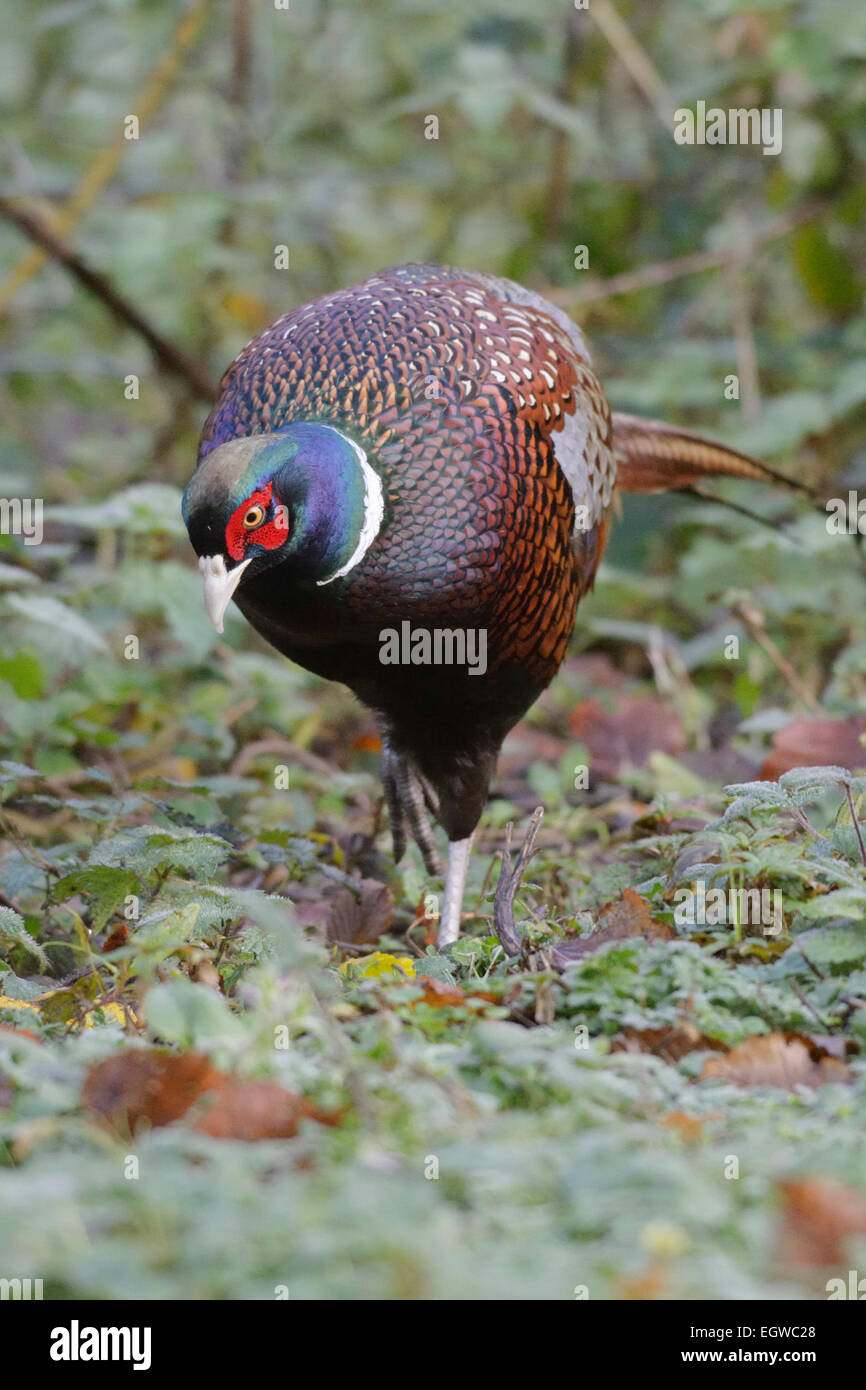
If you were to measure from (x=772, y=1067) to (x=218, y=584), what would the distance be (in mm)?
1690

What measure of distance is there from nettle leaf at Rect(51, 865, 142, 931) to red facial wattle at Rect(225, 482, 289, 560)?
2.49 feet

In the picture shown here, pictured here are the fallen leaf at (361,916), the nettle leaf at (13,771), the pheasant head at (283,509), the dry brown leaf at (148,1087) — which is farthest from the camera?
the fallen leaf at (361,916)

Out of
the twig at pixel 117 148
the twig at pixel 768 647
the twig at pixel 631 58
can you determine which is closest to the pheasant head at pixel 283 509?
the twig at pixel 768 647

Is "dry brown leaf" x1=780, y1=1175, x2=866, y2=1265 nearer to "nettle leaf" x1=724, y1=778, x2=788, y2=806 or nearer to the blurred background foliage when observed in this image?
the blurred background foliage

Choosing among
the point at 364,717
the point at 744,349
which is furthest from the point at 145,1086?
the point at 744,349

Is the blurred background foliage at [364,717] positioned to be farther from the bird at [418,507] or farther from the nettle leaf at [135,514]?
the bird at [418,507]

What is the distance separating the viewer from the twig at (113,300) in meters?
6.88

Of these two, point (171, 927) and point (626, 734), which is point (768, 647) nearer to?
point (626, 734)

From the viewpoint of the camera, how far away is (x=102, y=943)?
13.0 feet

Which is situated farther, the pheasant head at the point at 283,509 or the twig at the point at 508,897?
the pheasant head at the point at 283,509

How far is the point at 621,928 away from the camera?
131 inches

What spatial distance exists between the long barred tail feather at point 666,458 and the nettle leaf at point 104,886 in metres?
2.25
